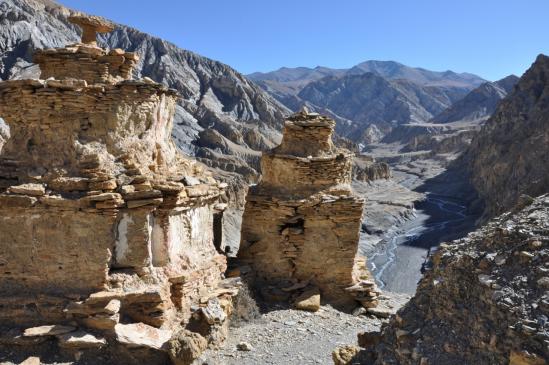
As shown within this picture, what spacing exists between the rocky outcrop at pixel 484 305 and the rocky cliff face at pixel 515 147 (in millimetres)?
24449

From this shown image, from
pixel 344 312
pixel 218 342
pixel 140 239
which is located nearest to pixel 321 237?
pixel 344 312

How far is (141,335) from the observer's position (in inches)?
319

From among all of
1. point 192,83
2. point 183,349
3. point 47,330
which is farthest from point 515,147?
point 192,83

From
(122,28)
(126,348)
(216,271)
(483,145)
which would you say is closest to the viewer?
(126,348)

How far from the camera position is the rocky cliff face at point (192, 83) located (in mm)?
62031

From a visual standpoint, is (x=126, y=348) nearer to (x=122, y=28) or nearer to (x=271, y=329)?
(x=271, y=329)

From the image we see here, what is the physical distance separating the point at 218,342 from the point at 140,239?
7.18 ft

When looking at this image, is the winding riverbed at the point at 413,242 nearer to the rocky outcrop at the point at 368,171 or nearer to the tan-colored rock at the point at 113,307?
the rocky outcrop at the point at 368,171

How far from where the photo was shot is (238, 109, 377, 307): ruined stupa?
11.3 m

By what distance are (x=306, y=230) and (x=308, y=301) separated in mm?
1530

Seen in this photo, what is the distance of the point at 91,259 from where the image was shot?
26.9 ft

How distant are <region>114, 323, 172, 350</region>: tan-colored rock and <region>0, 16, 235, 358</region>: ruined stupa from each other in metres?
0.02

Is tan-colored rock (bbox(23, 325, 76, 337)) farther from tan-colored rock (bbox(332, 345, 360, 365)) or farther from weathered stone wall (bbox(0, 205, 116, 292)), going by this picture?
tan-colored rock (bbox(332, 345, 360, 365))

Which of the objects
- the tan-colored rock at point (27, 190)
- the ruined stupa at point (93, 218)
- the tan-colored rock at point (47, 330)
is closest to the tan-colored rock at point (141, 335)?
the ruined stupa at point (93, 218)
